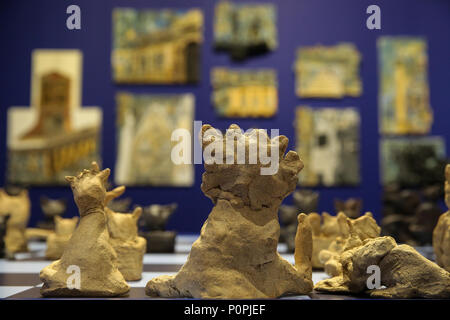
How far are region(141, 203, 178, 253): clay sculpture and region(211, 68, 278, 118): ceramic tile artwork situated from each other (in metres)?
2.74

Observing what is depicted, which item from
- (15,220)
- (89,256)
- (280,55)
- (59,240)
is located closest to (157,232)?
(59,240)

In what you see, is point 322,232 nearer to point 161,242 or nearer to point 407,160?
point 161,242

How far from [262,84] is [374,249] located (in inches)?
203

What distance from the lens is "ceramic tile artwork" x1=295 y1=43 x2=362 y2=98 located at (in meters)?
7.44

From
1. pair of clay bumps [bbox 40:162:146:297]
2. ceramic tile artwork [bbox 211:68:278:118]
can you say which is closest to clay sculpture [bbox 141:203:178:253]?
pair of clay bumps [bbox 40:162:146:297]

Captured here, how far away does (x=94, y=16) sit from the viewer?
7141mm

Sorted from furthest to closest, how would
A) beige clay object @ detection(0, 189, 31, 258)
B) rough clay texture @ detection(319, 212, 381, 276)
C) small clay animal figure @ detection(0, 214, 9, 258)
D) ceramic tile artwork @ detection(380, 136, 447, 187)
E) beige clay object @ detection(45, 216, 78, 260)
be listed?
1. ceramic tile artwork @ detection(380, 136, 447, 187)
2. beige clay object @ detection(0, 189, 31, 258)
3. small clay animal figure @ detection(0, 214, 9, 258)
4. beige clay object @ detection(45, 216, 78, 260)
5. rough clay texture @ detection(319, 212, 381, 276)

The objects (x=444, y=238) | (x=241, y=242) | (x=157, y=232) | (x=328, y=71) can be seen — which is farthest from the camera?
(x=328, y=71)

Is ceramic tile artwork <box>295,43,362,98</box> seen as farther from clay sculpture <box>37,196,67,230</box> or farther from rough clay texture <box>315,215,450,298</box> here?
rough clay texture <box>315,215,450,298</box>

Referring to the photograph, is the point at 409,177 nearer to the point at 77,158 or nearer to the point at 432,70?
the point at 432,70

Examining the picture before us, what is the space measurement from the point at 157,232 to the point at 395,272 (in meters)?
2.88

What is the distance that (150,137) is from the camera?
7.27 meters

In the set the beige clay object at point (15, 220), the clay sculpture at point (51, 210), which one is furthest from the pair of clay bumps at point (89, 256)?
the clay sculpture at point (51, 210)

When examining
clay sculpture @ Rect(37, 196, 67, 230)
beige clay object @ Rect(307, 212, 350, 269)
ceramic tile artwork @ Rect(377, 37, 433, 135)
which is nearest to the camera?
beige clay object @ Rect(307, 212, 350, 269)
